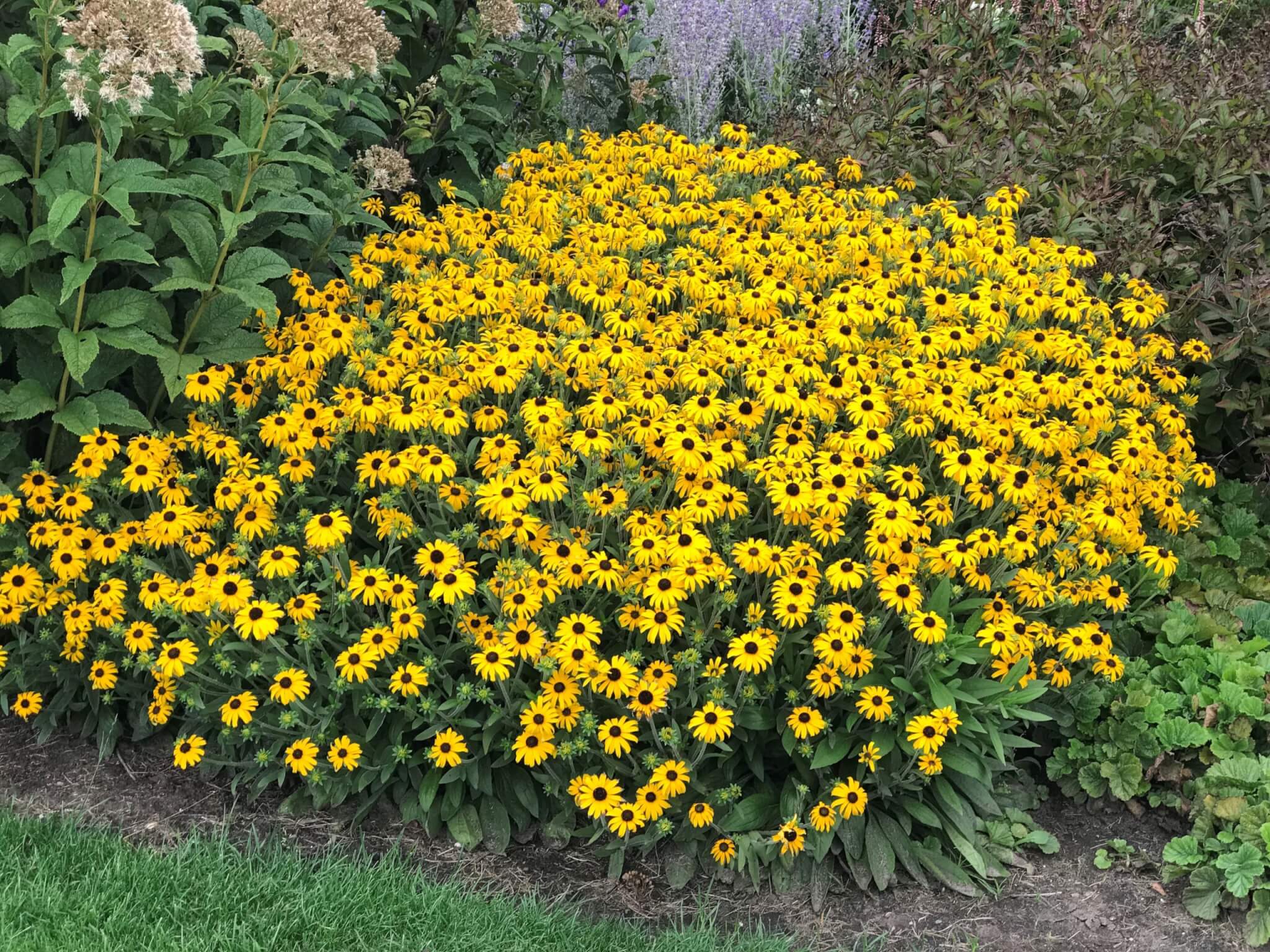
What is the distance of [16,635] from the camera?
11.8ft

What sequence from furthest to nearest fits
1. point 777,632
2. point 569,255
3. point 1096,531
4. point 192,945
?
point 569,255, point 1096,531, point 777,632, point 192,945

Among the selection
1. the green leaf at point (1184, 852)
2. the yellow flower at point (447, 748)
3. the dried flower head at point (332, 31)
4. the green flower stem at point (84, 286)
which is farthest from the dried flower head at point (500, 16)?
the green leaf at point (1184, 852)

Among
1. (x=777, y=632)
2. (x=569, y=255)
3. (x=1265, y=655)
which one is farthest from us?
(x=569, y=255)

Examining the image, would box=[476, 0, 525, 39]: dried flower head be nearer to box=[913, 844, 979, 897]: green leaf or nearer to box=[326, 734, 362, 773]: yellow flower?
box=[326, 734, 362, 773]: yellow flower

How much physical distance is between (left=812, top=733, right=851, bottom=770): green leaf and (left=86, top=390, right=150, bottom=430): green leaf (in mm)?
2119

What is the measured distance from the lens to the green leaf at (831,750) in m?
3.17

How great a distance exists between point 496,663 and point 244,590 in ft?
2.18

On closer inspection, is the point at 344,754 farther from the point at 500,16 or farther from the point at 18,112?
the point at 500,16

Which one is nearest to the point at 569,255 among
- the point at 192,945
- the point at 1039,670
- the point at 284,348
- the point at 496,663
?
the point at 284,348

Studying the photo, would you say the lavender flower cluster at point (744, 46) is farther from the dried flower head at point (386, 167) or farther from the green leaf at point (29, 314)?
the green leaf at point (29, 314)

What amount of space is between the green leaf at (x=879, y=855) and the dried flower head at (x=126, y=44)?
266cm

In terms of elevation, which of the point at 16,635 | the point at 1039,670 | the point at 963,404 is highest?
the point at 963,404

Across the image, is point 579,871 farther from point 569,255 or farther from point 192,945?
point 569,255

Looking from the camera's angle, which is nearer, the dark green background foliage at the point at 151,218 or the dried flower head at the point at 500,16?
the dark green background foliage at the point at 151,218
